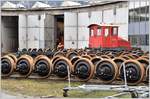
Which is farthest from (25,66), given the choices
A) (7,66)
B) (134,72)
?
(134,72)

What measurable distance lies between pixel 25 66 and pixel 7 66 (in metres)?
0.54

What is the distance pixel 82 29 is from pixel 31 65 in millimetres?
18509

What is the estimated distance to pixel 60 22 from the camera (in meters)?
34.6

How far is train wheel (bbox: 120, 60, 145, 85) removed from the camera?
9.37 meters

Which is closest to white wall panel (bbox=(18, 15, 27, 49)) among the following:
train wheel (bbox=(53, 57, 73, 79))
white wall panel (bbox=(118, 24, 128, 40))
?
white wall panel (bbox=(118, 24, 128, 40))

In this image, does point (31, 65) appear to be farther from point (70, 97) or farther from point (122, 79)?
point (70, 97)

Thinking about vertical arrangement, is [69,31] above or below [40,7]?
below

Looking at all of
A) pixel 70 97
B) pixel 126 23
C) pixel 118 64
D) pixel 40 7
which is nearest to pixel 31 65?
pixel 118 64

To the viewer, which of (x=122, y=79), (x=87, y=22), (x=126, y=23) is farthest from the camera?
(x=87, y=22)

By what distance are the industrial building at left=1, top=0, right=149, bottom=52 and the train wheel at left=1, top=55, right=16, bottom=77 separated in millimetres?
13589

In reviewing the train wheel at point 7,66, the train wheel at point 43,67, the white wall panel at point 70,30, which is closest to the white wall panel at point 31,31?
the white wall panel at point 70,30

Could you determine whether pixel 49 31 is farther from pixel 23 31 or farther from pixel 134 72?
pixel 134 72

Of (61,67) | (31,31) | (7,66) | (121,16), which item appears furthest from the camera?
(31,31)

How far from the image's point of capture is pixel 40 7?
32.6 metres
